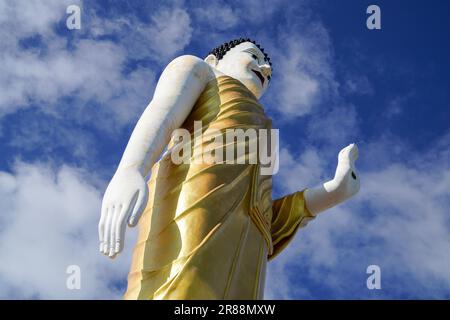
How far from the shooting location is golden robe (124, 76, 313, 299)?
5996 millimetres

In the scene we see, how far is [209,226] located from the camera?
6250mm

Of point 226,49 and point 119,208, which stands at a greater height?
point 226,49

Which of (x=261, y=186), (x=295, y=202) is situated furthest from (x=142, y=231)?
(x=295, y=202)

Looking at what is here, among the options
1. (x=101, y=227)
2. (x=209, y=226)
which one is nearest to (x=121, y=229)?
(x=101, y=227)

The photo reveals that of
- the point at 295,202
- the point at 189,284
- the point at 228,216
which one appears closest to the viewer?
the point at 189,284

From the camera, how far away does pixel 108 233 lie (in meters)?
5.88

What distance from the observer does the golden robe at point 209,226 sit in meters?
6.00

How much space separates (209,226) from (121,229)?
0.74 meters

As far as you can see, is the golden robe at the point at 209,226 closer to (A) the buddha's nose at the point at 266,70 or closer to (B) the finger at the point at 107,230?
(B) the finger at the point at 107,230

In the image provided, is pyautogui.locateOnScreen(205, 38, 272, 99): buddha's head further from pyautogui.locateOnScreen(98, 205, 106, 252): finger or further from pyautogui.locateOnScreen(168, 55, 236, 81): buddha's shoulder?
pyautogui.locateOnScreen(98, 205, 106, 252): finger

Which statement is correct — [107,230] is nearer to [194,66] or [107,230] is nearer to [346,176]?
[194,66]

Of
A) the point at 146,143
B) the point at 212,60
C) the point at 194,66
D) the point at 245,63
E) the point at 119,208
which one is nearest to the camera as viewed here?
the point at 119,208

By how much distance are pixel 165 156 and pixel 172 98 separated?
0.50 meters
